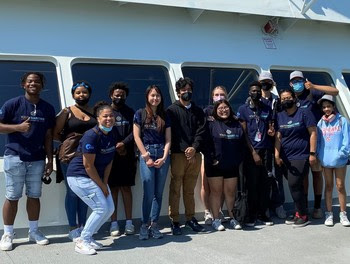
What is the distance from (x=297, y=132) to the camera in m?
5.52

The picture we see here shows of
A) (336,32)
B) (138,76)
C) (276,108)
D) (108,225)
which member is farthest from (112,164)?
(336,32)

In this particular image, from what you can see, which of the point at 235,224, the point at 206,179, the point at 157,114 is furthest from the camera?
the point at 206,179

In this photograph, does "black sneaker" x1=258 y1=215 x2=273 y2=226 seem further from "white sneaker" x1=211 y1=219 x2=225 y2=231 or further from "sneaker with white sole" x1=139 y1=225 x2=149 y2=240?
"sneaker with white sole" x1=139 y1=225 x2=149 y2=240

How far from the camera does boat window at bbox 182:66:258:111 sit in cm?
618

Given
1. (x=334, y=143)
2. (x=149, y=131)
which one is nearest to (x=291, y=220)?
(x=334, y=143)

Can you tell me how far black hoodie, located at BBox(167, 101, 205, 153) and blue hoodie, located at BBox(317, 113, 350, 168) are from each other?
5.44 feet

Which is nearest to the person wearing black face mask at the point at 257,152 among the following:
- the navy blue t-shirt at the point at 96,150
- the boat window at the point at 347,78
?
the navy blue t-shirt at the point at 96,150

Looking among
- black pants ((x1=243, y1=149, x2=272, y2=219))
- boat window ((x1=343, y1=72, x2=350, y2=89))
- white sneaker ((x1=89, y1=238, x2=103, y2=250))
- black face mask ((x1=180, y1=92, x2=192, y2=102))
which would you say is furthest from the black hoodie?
boat window ((x1=343, y1=72, x2=350, y2=89))

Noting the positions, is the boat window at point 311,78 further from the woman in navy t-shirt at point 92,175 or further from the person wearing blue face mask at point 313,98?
the woman in navy t-shirt at point 92,175

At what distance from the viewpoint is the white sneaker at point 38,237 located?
4652 millimetres

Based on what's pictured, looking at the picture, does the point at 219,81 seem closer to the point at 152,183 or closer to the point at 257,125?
the point at 257,125

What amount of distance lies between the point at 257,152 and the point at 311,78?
7.39 feet

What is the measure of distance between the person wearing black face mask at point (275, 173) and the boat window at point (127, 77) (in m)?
1.30

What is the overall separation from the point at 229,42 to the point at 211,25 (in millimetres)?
375
